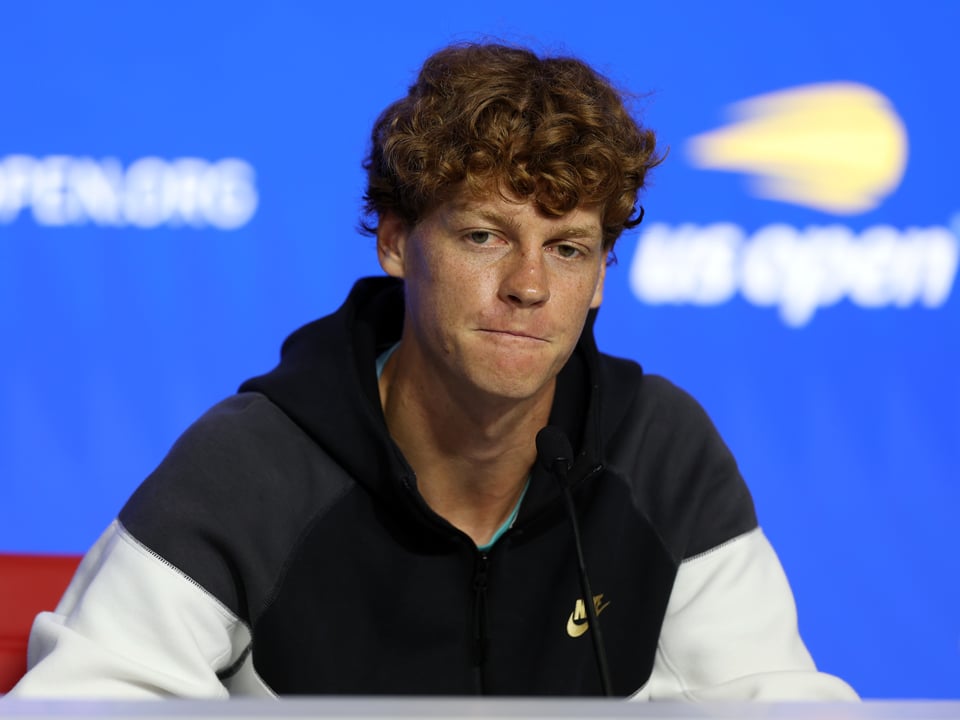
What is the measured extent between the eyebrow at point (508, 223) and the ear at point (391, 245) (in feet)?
0.44

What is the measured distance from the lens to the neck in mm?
1335

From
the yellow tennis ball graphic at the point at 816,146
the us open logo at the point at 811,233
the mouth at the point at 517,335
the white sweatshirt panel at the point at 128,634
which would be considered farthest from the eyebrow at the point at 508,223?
the yellow tennis ball graphic at the point at 816,146

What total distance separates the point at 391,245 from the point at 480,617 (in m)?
0.46

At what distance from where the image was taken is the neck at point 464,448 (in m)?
1.33

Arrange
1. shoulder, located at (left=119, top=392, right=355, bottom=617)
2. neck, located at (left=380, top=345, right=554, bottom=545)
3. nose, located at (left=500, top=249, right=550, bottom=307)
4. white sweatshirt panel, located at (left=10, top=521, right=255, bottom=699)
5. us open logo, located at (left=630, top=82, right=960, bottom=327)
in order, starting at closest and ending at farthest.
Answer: white sweatshirt panel, located at (left=10, top=521, right=255, bottom=699) < shoulder, located at (left=119, top=392, right=355, bottom=617) < nose, located at (left=500, top=249, right=550, bottom=307) < neck, located at (left=380, top=345, right=554, bottom=545) < us open logo, located at (left=630, top=82, right=960, bottom=327)

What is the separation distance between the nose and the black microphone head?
0.18 meters

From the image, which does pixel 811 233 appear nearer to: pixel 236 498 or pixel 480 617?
pixel 480 617

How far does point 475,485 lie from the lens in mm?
1353

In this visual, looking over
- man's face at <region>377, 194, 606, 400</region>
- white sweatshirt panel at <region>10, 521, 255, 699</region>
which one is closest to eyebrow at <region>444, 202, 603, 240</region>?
man's face at <region>377, 194, 606, 400</region>

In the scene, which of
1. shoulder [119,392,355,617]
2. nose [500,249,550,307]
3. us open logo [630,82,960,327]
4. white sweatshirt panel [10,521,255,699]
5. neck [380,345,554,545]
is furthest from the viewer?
us open logo [630,82,960,327]

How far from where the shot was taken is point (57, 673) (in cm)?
99

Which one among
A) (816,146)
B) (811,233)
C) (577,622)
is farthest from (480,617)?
(816,146)

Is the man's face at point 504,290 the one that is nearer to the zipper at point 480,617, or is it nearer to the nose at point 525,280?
the nose at point 525,280

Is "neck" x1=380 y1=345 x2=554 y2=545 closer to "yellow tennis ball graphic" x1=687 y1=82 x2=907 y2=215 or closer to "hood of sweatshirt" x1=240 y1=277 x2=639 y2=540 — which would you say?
"hood of sweatshirt" x1=240 y1=277 x2=639 y2=540
